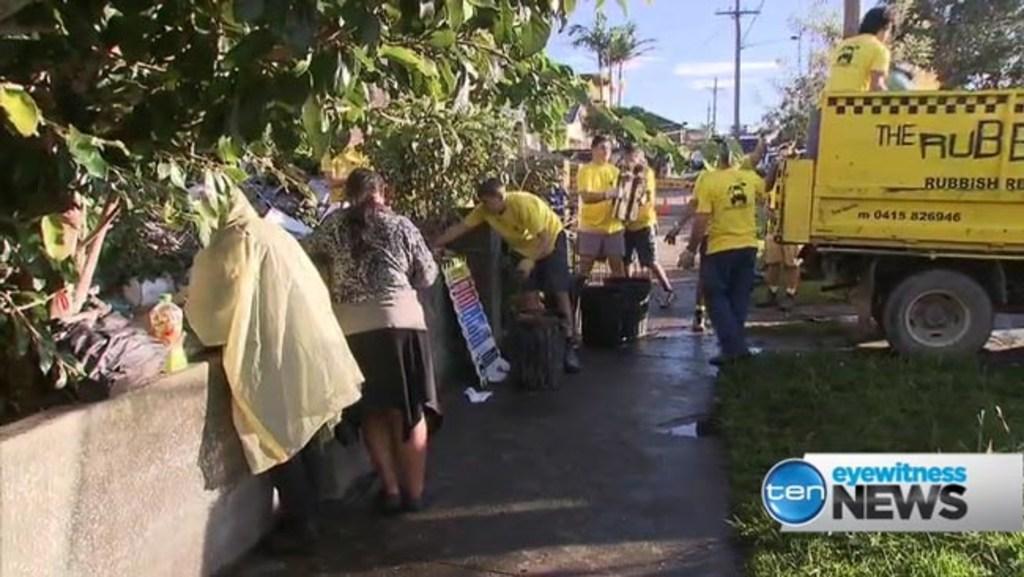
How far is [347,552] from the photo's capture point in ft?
14.9

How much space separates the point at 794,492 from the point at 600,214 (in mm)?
5489

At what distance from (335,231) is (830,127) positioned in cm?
442

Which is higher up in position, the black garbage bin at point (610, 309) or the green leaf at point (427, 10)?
the green leaf at point (427, 10)

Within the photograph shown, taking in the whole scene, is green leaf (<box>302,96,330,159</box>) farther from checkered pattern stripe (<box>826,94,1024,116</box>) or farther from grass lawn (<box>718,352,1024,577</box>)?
checkered pattern stripe (<box>826,94,1024,116</box>)

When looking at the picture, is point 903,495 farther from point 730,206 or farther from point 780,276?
point 780,276

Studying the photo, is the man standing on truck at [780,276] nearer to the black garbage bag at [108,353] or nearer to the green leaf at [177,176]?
the black garbage bag at [108,353]

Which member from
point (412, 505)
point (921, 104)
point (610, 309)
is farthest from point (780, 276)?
point (412, 505)

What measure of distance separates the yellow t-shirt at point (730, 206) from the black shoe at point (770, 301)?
325cm

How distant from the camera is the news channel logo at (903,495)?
4.39 m

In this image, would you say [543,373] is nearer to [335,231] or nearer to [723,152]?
[335,231]

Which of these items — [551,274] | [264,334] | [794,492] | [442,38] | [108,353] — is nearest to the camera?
[442,38]

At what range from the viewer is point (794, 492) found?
4.73 metres

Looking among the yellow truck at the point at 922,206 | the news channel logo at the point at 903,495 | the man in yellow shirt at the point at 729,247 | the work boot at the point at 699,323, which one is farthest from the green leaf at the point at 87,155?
the work boot at the point at 699,323

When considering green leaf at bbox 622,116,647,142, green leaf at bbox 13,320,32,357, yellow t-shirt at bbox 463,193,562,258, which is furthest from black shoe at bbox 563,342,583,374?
green leaf at bbox 13,320,32,357
